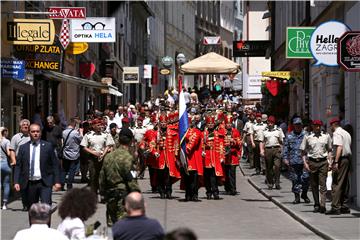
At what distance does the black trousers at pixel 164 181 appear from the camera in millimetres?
23172

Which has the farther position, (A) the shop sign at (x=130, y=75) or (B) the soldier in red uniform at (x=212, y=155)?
(A) the shop sign at (x=130, y=75)

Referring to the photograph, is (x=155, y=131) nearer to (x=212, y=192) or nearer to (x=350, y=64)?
(x=212, y=192)

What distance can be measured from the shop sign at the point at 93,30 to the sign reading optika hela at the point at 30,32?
398cm

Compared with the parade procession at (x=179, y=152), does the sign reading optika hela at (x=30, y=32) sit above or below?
above

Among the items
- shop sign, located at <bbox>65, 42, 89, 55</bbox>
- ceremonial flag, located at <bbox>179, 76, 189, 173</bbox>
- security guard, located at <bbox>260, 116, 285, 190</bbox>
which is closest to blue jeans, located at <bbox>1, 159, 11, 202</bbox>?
ceremonial flag, located at <bbox>179, 76, 189, 173</bbox>

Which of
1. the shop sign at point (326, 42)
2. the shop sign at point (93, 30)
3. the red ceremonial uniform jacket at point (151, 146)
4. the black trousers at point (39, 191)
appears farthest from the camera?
the shop sign at point (93, 30)

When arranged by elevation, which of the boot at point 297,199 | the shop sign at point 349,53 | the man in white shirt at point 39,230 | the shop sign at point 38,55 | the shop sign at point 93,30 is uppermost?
the shop sign at point 93,30

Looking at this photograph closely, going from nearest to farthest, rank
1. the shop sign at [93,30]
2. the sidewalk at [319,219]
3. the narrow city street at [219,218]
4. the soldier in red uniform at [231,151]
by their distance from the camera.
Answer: the sidewalk at [319,219] → the narrow city street at [219,218] → the soldier in red uniform at [231,151] → the shop sign at [93,30]

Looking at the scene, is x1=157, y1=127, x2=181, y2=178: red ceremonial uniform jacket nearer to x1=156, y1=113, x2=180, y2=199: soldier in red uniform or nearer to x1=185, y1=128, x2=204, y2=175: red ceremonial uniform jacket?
x1=156, y1=113, x2=180, y2=199: soldier in red uniform

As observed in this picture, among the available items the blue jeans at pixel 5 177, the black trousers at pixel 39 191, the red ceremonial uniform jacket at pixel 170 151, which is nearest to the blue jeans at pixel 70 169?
the red ceremonial uniform jacket at pixel 170 151

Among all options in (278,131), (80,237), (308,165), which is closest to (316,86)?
(278,131)

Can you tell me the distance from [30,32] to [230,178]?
5.79 metres

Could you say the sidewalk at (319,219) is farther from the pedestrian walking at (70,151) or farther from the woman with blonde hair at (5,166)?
the woman with blonde hair at (5,166)

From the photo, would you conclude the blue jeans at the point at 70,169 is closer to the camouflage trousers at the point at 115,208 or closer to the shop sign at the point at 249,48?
the camouflage trousers at the point at 115,208
